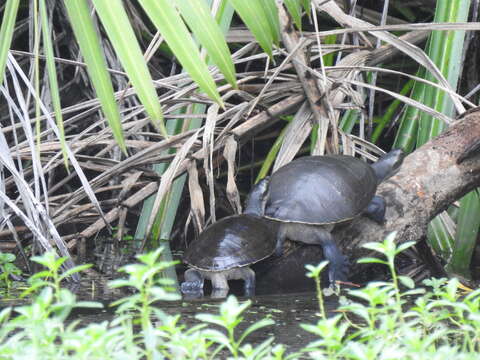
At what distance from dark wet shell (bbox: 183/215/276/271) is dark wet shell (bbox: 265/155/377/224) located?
0.11 meters

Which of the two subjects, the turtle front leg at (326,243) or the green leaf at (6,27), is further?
the turtle front leg at (326,243)

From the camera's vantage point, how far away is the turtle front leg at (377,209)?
3340mm

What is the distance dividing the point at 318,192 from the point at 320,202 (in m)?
0.05

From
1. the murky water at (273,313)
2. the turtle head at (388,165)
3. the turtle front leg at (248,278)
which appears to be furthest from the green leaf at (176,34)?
the turtle head at (388,165)

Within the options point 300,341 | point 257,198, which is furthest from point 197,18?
point 257,198

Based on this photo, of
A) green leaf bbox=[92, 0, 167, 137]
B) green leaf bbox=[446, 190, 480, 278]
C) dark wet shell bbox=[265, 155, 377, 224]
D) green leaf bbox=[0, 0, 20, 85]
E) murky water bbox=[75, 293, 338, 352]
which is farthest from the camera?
green leaf bbox=[446, 190, 480, 278]

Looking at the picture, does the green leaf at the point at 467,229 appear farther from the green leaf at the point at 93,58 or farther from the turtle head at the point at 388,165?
the green leaf at the point at 93,58

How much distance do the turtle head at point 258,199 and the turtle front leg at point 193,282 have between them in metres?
0.35

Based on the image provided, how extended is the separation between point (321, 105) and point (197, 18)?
203 cm

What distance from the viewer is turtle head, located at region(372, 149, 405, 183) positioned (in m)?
3.63

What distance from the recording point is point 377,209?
11.0ft

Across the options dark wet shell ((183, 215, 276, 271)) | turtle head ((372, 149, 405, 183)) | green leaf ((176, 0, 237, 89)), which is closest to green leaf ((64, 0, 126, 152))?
green leaf ((176, 0, 237, 89))

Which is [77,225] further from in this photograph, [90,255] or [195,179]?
[195,179]

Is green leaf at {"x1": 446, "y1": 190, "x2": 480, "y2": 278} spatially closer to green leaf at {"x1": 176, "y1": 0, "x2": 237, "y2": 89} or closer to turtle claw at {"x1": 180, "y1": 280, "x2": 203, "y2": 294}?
turtle claw at {"x1": 180, "y1": 280, "x2": 203, "y2": 294}
